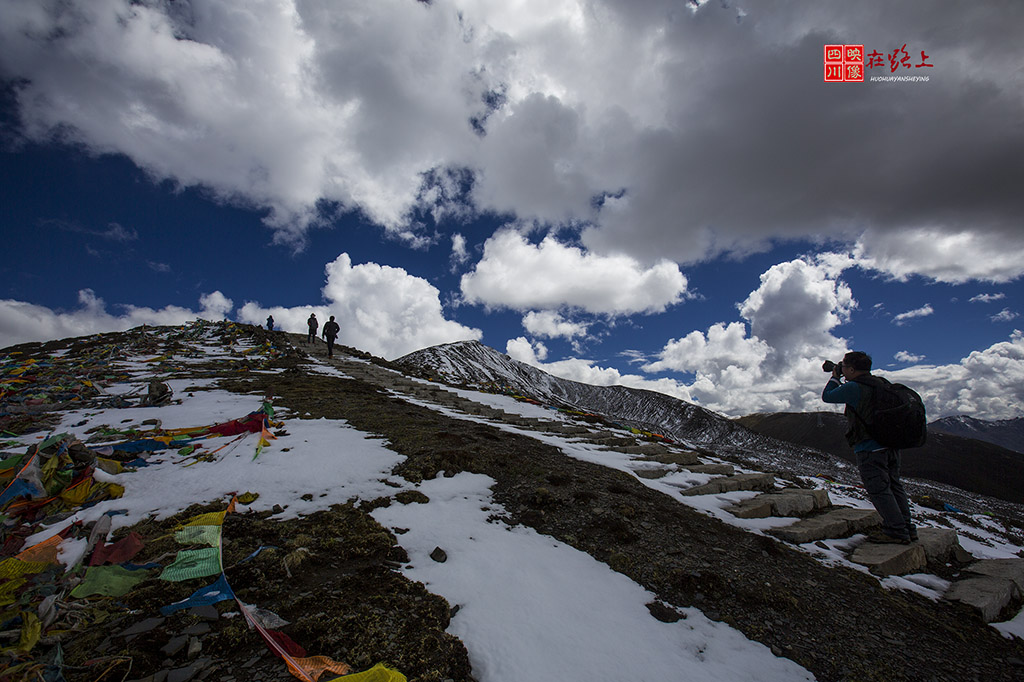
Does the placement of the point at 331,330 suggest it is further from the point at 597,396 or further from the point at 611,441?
the point at 597,396

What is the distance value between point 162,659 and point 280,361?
89.3 feet

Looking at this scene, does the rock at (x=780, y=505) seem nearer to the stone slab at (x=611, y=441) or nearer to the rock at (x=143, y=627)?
the stone slab at (x=611, y=441)

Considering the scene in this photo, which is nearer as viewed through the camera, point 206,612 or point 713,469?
point 206,612

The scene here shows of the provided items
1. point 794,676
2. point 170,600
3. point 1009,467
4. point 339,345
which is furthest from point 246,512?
point 1009,467

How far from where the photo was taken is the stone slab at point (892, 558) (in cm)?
618

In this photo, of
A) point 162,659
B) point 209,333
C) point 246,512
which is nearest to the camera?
point 162,659

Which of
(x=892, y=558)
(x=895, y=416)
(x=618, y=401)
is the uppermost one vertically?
(x=895, y=416)

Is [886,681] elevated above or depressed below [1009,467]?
above

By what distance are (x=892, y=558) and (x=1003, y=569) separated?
1.98m

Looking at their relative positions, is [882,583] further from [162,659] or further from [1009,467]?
[1009,467]

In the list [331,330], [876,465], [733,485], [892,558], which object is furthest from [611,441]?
[331,330]

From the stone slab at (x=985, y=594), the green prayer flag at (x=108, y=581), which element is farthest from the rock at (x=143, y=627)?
the stone slab at (x=985, y=594)

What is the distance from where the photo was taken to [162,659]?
3387 millimetres

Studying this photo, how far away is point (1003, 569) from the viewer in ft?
20.7
